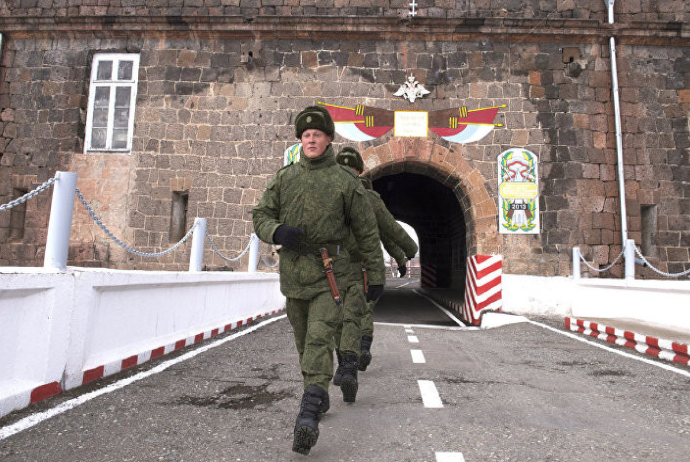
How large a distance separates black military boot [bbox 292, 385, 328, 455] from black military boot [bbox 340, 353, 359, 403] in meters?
0.79

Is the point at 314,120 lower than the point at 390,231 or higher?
higher

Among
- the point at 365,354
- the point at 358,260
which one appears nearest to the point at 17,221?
the point at 365,354

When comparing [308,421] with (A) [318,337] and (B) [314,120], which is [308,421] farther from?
(B) [314,120]

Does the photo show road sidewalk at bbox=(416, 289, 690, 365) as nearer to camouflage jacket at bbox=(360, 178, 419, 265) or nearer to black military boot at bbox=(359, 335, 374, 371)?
camouflage jacket at bbox=(360, 178, 419, 265)

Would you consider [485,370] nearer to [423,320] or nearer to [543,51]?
[423,320]

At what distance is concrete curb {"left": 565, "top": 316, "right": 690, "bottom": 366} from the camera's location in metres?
5.25

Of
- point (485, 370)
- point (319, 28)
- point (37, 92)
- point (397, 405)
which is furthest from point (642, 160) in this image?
point (37, 92)

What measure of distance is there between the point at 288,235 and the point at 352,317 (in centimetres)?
108

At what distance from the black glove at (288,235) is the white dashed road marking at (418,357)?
273 centimetres

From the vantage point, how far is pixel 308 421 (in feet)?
7.78

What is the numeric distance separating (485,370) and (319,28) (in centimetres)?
928

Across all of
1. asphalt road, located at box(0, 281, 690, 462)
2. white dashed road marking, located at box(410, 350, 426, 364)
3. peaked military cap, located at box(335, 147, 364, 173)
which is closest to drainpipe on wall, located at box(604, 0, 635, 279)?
asphalt road, located at box(0, 281, 690, 462)

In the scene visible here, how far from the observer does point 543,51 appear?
453 inches

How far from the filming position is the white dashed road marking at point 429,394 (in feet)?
11.0
